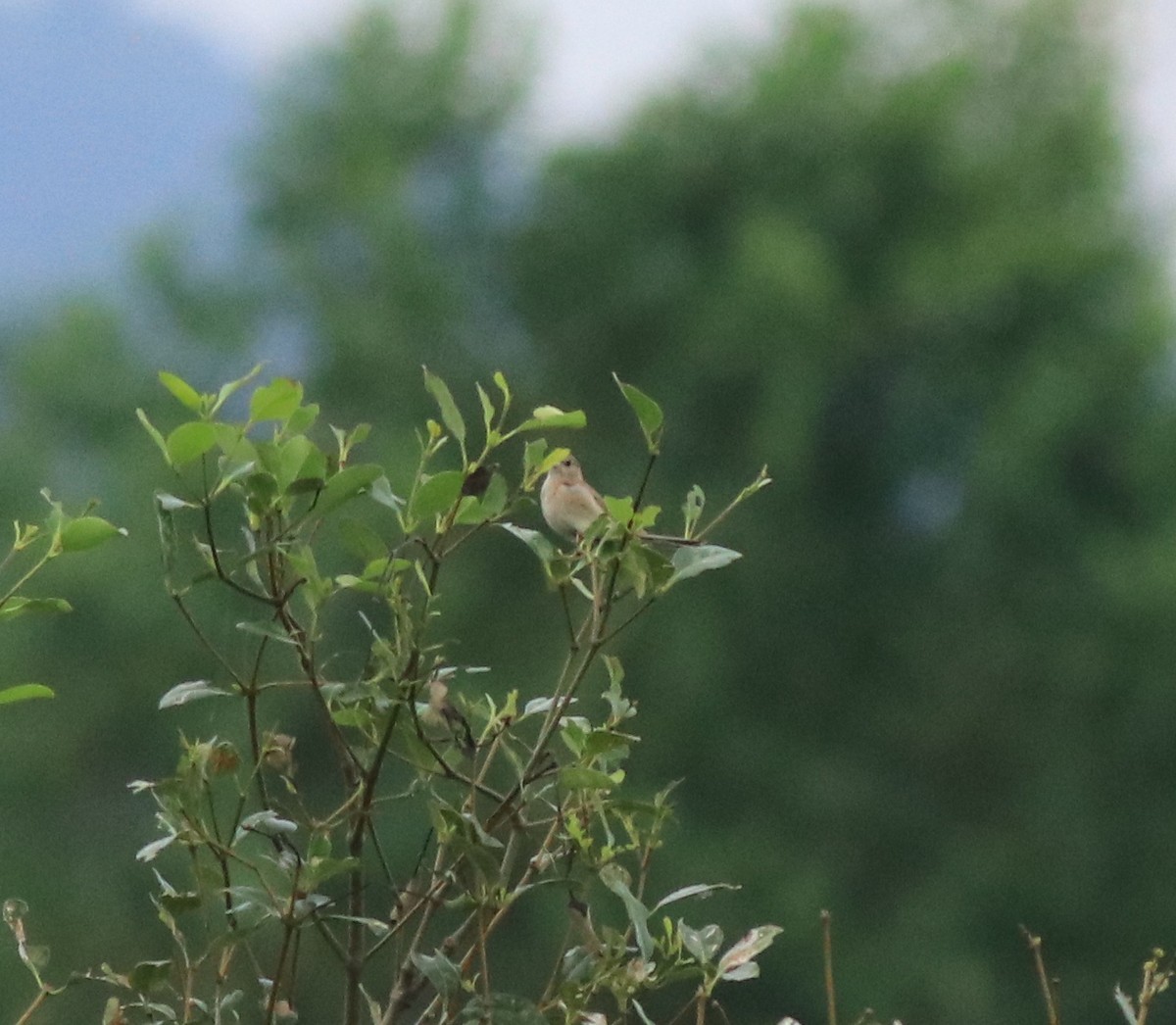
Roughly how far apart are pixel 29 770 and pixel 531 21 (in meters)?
5.82

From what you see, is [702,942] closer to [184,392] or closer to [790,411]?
[184,392]

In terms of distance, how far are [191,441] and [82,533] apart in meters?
0.12

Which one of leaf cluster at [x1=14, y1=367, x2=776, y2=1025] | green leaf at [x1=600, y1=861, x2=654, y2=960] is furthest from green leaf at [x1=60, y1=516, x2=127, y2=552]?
green leaf at [x1=600, y1=861, x2=654, y2=960]

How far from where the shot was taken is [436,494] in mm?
1018

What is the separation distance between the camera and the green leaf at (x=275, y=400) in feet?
3.18

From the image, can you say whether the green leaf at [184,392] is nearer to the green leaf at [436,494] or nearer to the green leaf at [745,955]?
the green leaf at [436,494]

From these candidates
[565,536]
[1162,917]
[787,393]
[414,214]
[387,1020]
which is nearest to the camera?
[387,1020]

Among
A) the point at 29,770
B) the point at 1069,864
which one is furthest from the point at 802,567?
the point at 29,770

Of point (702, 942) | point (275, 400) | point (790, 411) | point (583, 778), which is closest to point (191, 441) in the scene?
point (275, 400)

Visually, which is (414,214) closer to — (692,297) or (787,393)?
(692,297)

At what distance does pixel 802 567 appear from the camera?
41.0 feet

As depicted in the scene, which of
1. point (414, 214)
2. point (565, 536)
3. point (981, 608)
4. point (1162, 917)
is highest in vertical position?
point (565, 536)

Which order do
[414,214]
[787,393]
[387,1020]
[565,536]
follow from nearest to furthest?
[387,1020], [565,536], [787,393], [414,214]

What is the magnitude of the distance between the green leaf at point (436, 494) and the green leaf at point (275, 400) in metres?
0.08
